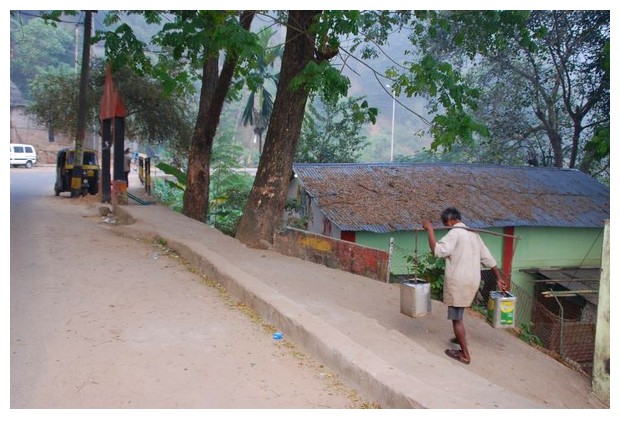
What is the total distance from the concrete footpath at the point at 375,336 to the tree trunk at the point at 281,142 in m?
0.63

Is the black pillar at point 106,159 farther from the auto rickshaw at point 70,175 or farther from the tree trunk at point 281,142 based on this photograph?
the tree trunk at point 281,142

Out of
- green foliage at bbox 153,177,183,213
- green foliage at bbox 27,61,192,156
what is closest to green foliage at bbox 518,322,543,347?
green foliage at bbox 27,61,192,156

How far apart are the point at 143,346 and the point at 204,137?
388 inches

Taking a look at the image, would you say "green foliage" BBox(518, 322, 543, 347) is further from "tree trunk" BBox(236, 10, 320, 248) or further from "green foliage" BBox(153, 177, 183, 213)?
"green foliage" BBox(153, 177, 183, 213)

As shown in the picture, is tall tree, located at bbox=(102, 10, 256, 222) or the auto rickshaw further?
the auto rickshaw

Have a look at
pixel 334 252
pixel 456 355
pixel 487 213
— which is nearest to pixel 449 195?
pixel 487 213

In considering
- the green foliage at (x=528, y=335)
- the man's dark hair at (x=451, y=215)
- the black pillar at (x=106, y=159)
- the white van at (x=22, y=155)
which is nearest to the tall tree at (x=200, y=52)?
the black pillar at (x=106, y=159)

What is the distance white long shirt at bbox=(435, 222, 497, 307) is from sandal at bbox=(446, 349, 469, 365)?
0.72 meters

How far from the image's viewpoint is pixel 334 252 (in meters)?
9.62

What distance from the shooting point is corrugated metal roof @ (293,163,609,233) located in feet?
48.1

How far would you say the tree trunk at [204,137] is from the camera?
13867 mm

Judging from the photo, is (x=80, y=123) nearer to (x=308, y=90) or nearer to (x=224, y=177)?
(x=224, y=177)

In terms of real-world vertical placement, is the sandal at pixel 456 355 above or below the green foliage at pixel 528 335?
above

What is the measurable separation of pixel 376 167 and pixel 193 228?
7927mm
